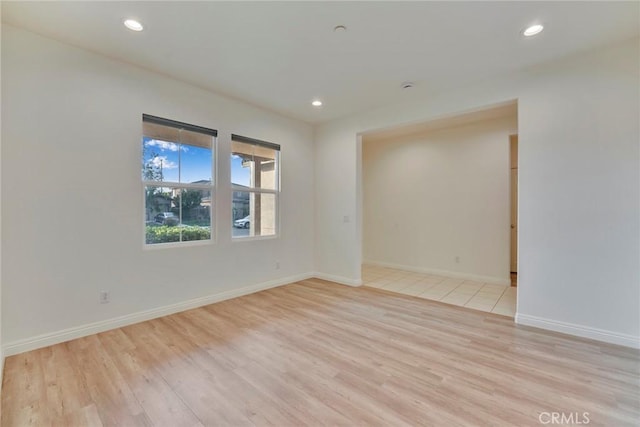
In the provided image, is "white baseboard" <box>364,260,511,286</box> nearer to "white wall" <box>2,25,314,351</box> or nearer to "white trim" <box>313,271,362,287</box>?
"white trim" <box>313,271,362,287</box>

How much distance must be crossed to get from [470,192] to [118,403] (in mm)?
5350

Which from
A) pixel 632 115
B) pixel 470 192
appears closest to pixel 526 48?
pixel 632 115

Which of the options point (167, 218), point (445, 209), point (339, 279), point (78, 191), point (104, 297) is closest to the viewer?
point (78, 191)

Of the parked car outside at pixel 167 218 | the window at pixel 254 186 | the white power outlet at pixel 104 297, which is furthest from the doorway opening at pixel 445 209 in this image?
the white power outlet at pixel 104 297

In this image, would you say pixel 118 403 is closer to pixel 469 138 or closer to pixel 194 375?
pixel 194 375

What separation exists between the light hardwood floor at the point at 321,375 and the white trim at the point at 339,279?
4.70 feet

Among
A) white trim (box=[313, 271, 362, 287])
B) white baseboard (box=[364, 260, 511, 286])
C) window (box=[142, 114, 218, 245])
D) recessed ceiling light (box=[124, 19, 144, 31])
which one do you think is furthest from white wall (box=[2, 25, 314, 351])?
white baseboard (box=[364, 260, 511, 286])

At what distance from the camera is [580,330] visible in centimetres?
274

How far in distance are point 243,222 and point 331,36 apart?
107 inches

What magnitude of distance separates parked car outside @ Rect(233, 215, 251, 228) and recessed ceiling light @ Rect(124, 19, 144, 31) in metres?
2.40

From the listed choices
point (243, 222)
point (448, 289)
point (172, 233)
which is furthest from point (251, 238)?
point (448, 289)

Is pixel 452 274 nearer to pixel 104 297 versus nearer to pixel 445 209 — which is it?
pixel 445 209

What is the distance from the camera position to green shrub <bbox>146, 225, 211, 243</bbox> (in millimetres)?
3211

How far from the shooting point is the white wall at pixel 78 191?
2379 mm
